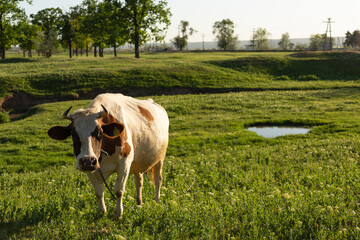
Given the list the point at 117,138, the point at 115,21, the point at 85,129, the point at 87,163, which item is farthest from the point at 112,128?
the point at 115,21

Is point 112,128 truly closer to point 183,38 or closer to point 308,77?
point 308,77

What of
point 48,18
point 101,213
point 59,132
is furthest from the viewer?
point 48,18

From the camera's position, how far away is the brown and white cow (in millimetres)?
6957

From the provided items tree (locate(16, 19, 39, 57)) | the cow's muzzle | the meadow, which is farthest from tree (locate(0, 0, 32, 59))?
the cow's muzzle

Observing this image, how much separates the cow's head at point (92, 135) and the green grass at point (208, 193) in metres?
1.50

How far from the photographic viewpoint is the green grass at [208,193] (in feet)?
24.5

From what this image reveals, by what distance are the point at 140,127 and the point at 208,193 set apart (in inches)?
110

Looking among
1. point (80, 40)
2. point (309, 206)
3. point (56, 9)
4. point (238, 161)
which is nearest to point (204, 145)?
point (238, 161)

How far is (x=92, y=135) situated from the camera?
6.97 m

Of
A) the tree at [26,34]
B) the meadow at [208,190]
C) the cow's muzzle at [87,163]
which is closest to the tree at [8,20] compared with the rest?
the tree at [26,34]

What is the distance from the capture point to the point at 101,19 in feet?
245

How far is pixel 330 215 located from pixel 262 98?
32617 millimetres

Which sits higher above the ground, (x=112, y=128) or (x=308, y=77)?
(x=308, y=77)

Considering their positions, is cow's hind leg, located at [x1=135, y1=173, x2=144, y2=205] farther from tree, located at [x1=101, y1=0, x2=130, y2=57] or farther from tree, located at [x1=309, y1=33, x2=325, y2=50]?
tree, located at [x1=309, y1=33, x2=325, y2=50]
